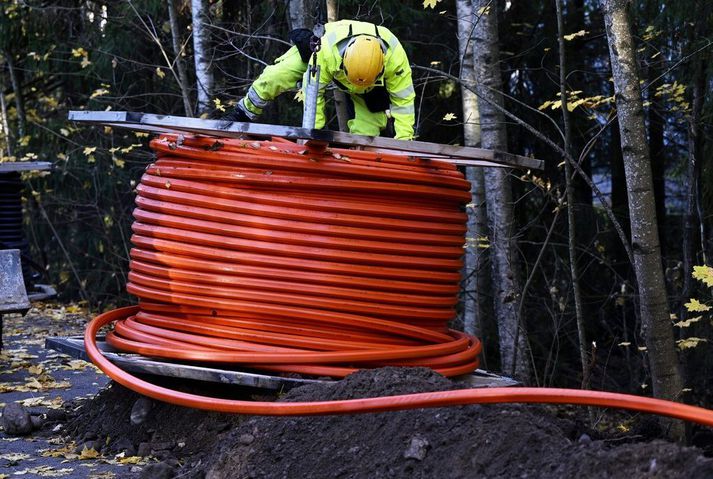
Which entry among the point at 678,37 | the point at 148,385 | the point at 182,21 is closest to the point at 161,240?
the point at 148,385

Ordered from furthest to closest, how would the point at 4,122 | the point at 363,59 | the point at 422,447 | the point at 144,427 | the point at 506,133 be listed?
the point at 4,122
the point at 506,133
the point at 363,59
the point at 144,427
the point at 422,447

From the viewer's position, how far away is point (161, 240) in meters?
5.80

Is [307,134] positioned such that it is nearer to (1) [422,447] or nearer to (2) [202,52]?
(1) [422,447]

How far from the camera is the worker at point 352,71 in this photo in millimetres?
6309

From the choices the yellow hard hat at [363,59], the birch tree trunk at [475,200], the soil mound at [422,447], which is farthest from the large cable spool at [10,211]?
the soil mound at [422,447]

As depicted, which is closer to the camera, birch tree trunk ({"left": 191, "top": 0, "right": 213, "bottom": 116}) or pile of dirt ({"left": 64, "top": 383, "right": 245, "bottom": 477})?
pile of dirt ({"left": 64, "top": 383, "right": 245, "bottom": 477})

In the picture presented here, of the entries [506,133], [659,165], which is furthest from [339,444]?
[659,165]

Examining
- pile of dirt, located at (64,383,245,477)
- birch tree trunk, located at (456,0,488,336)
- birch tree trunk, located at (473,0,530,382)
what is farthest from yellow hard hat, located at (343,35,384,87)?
birch tree trunk, located at (456,0,488,336)

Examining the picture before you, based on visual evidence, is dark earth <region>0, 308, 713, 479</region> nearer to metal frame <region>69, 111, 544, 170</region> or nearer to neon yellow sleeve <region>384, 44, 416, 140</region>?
metal frame <region>69, 111, 544, 170</region>

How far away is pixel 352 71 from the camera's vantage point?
6.33 meters

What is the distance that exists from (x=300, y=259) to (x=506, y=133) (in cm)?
464

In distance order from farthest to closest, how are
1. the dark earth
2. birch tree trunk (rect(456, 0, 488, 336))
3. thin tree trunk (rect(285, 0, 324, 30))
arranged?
birch tree trunk (rect(456, 0, 488, 336)), thin tree trunk (rect(285, 0, 324, 30)), the dark earth

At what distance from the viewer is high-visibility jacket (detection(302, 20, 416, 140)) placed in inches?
249

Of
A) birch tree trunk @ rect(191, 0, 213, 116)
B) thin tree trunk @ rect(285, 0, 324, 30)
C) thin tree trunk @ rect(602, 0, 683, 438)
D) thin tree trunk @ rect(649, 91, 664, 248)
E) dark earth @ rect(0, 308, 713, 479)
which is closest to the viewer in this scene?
dark earth @ rect(0, 308, 713, 479)
